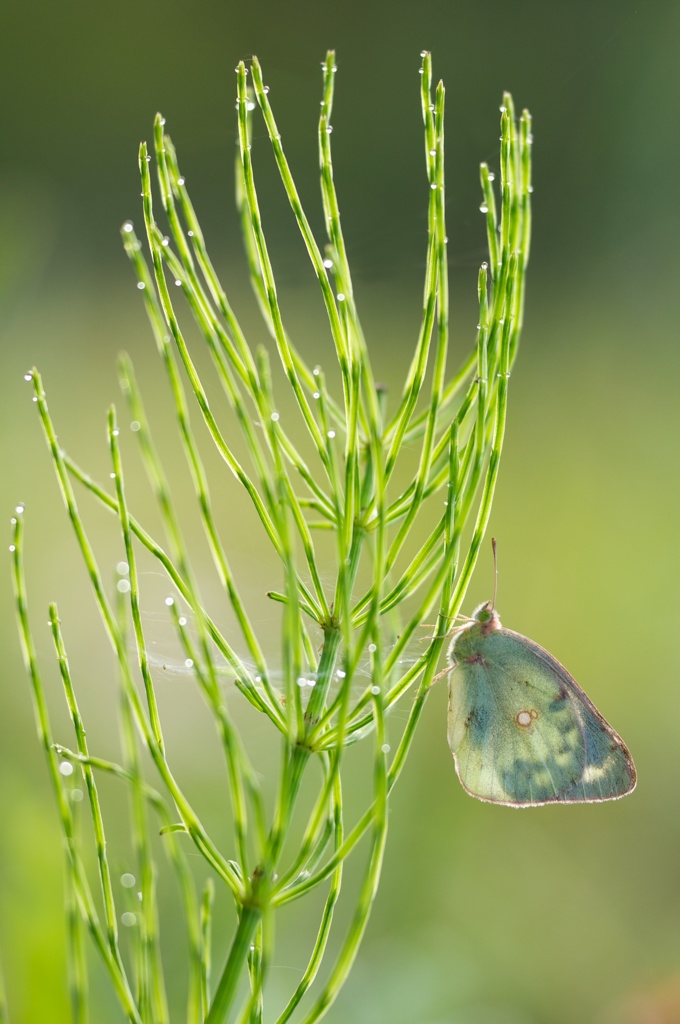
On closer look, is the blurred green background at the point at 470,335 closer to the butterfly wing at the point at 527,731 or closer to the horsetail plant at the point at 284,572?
the butterfly wing at the point at 527,731

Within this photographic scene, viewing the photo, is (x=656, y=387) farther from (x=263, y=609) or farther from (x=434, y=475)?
(x=434, y=475)

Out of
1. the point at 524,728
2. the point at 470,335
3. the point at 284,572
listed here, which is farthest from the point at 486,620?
the point at 470,335

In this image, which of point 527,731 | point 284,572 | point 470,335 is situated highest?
point 470,335

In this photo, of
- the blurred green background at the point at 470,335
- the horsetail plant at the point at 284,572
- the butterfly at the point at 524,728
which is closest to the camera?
the horsetail plant at the point at 284,572

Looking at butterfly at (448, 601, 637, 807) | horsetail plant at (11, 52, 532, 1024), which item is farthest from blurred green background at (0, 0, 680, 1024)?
horsetail plant at (11, 52, 532, 1024)

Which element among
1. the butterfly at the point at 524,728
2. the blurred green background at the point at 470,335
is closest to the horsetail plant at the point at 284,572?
the butterfly at the point at 524,728

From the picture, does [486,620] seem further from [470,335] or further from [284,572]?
[470,335]

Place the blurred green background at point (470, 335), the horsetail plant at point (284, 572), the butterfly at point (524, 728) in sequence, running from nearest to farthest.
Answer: the horsetail plant at point (284, 572), the butterfly at point (524, 728), the blurred green background at point (470, 335)

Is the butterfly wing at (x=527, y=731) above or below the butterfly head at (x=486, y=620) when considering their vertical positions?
below

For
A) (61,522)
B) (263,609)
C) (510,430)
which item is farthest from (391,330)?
(263,609)
